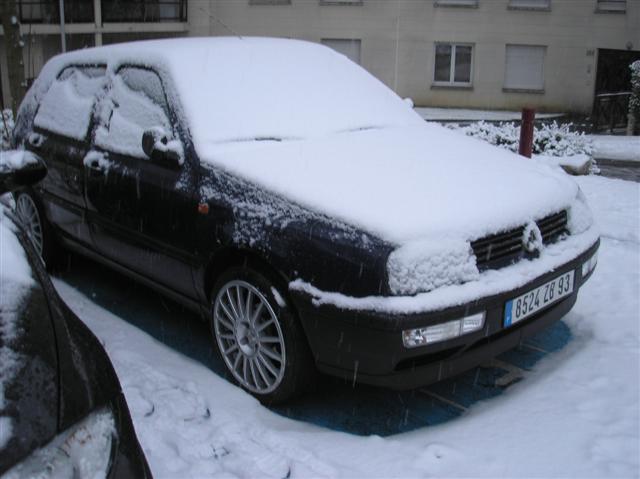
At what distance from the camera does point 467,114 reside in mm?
23359

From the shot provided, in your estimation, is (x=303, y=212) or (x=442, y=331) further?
(x=303, y=212)

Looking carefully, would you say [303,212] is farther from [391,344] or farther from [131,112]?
[131,112]

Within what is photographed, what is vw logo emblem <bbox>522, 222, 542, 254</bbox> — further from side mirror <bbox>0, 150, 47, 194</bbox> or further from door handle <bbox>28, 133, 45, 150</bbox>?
door handle <bbox>28, 133, 45, 150</bbox>

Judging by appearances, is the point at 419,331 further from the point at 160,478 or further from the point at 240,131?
the point at 240,131

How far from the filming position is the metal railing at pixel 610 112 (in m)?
20.2

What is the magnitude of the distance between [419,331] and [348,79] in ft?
8.06

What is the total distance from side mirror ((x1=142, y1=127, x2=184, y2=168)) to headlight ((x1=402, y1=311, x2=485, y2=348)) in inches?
67.7

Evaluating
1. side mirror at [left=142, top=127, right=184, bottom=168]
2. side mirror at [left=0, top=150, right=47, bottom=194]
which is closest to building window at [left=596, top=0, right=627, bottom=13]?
side mirror at [left=142, top=127, right=184, bottom=168]

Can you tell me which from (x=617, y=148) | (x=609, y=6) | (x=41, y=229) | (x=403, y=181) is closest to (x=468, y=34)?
(x=609, y=6)

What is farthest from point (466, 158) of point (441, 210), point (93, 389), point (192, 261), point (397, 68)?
point (397, 68)

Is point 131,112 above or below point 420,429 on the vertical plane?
above

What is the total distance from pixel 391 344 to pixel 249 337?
930mm

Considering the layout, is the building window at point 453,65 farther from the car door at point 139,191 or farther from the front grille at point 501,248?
the front grille at point 501,248

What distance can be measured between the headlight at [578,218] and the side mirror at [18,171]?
2.80m
